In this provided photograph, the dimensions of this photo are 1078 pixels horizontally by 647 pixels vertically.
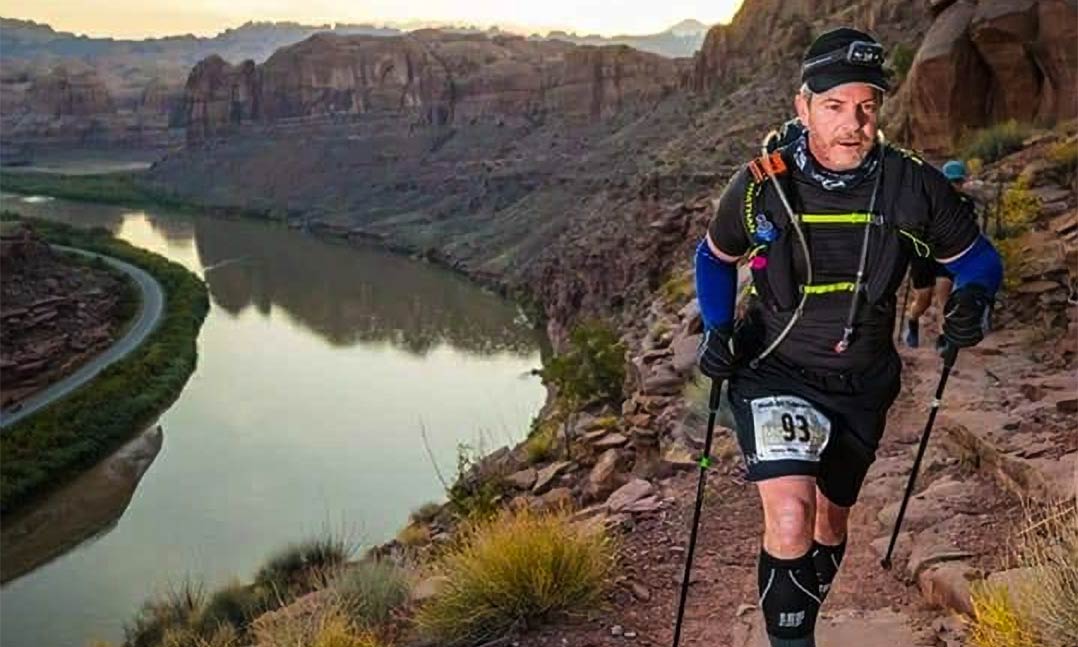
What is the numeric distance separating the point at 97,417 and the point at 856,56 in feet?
93.7

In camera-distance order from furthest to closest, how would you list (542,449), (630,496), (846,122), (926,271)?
1. (542,449)
2. (630,496)
3. (926,271)
4. (846,122)

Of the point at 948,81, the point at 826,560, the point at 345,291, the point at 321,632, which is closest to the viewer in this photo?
the point at 826,560

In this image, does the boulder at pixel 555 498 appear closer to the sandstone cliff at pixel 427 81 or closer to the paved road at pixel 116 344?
the paved road at pixel 116 344

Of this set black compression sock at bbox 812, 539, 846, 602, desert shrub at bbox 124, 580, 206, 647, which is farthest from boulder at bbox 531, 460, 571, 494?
black compression sock at bbox 812, 539, 846, 602

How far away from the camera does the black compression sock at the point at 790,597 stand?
115 inches

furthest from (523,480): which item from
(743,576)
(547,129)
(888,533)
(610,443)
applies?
(547,129)

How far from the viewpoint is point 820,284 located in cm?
300

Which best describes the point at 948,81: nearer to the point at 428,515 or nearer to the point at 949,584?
the point at 428,515

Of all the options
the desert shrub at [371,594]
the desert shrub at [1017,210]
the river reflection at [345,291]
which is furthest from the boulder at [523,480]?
the river reflection at [345,291]

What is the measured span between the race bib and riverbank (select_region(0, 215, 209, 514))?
23455 mm

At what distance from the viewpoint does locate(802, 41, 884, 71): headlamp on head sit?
2900 millimetres

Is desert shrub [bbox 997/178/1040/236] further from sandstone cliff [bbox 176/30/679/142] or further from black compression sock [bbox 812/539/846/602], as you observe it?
sandstone cliff [bbox 176/30/679/142]

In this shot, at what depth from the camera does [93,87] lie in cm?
14500

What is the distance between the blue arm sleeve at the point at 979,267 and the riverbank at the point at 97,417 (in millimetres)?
23774
